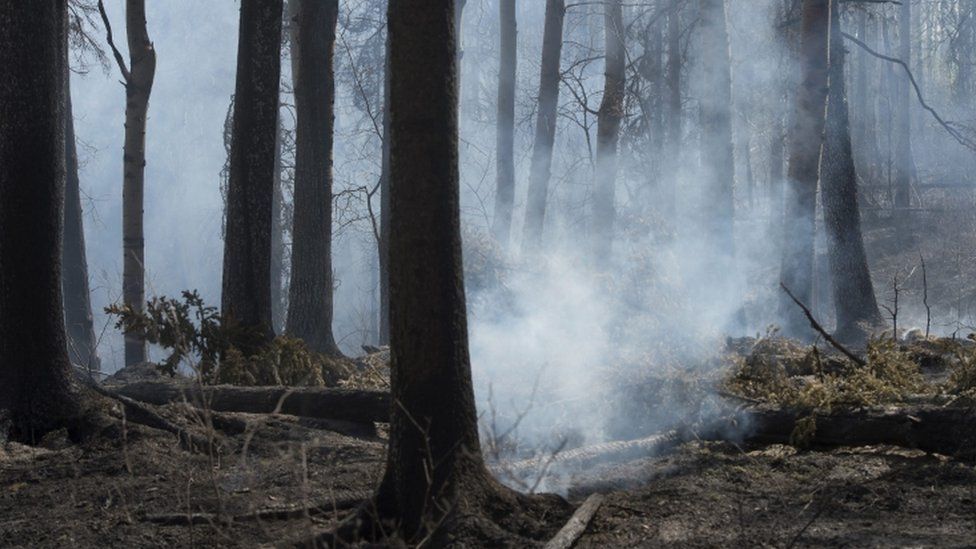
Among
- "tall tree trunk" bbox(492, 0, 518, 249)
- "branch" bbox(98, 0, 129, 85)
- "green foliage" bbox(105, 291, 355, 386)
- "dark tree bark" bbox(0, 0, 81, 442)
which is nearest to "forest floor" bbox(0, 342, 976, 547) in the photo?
"dark tree bark" bbox(0, 0, 81, 442)

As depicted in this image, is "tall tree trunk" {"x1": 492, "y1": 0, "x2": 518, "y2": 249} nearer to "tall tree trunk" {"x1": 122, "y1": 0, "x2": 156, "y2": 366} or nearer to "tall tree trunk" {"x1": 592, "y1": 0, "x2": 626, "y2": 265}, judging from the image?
"tall tree trunk" {"x1": 592, "y1": 0, "x2": 626, "y2": 265}

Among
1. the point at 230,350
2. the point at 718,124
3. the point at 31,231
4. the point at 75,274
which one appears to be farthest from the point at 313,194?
the point at 718,124

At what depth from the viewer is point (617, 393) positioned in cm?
800

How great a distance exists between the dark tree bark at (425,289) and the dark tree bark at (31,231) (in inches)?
132

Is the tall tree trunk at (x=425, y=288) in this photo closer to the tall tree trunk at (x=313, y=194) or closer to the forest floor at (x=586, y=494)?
the forest floor at (x=586, y=494)

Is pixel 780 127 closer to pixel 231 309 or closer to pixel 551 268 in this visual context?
pixel 551 268

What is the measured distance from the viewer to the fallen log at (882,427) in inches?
252

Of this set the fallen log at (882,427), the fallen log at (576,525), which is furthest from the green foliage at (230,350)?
the fallen log at (576,525)

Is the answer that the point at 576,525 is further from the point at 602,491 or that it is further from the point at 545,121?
the point at 545,121

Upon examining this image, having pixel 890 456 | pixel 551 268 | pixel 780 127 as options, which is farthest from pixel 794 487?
pixel 780 127

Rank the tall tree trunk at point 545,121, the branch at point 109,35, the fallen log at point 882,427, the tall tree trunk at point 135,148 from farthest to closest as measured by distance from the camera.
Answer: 1. the tall tree trunk at point 545,121
2. the tall tree trunk at point 135,148
3. the branch at point 109,35
4. the fallen log at point 882,427

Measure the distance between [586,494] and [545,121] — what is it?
670 inches

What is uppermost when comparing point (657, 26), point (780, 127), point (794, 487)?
point (657, 26)

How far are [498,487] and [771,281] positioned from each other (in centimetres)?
1747
